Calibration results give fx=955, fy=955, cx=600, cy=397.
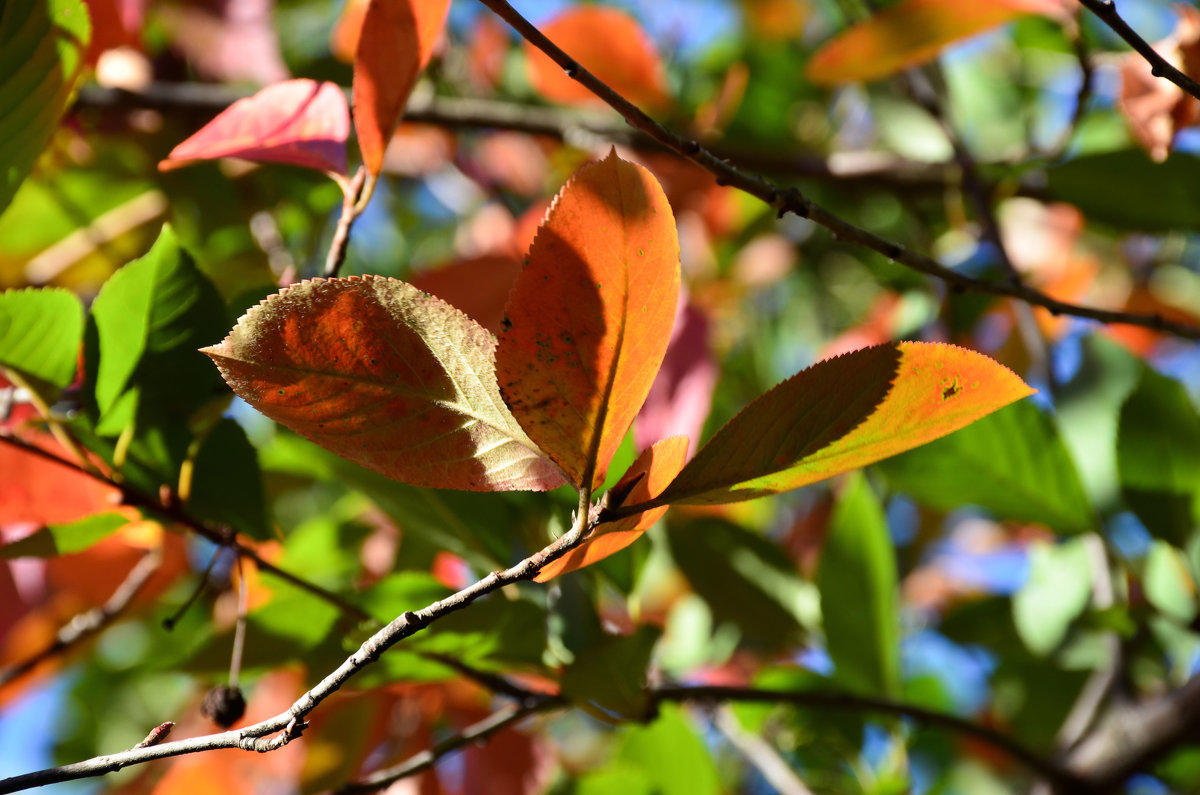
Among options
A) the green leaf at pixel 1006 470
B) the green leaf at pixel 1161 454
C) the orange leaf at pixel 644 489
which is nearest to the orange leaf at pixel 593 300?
the orange leaf at pixel 644 489

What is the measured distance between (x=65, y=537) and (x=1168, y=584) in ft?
3.16

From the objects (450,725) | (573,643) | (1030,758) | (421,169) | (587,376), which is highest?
(587,376)

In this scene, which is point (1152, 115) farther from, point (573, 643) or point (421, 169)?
point (421, 169)

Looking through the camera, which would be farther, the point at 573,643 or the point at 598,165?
the point at 573,643

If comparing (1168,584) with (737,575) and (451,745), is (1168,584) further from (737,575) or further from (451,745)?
(451,745)

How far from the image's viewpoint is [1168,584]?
94cm

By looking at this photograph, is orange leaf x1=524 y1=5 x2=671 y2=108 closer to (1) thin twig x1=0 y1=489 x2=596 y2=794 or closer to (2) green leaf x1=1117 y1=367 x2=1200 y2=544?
(2) green leaf x1=1117 y1=367 x2=1200 y2=544

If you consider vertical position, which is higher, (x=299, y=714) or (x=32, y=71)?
(x=32, y=71)

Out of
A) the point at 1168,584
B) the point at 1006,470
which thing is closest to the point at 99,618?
the point at 1006,470

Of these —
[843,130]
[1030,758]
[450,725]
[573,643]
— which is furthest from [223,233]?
[843,130]

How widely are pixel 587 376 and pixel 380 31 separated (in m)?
0.26

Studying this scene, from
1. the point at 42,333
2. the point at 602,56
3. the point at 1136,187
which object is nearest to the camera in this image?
the point at 42,333

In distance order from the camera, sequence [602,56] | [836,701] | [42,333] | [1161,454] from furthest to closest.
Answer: [602,56]
[1161,454]
[836,701]
[42,333]

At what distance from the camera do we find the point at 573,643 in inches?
25.0
